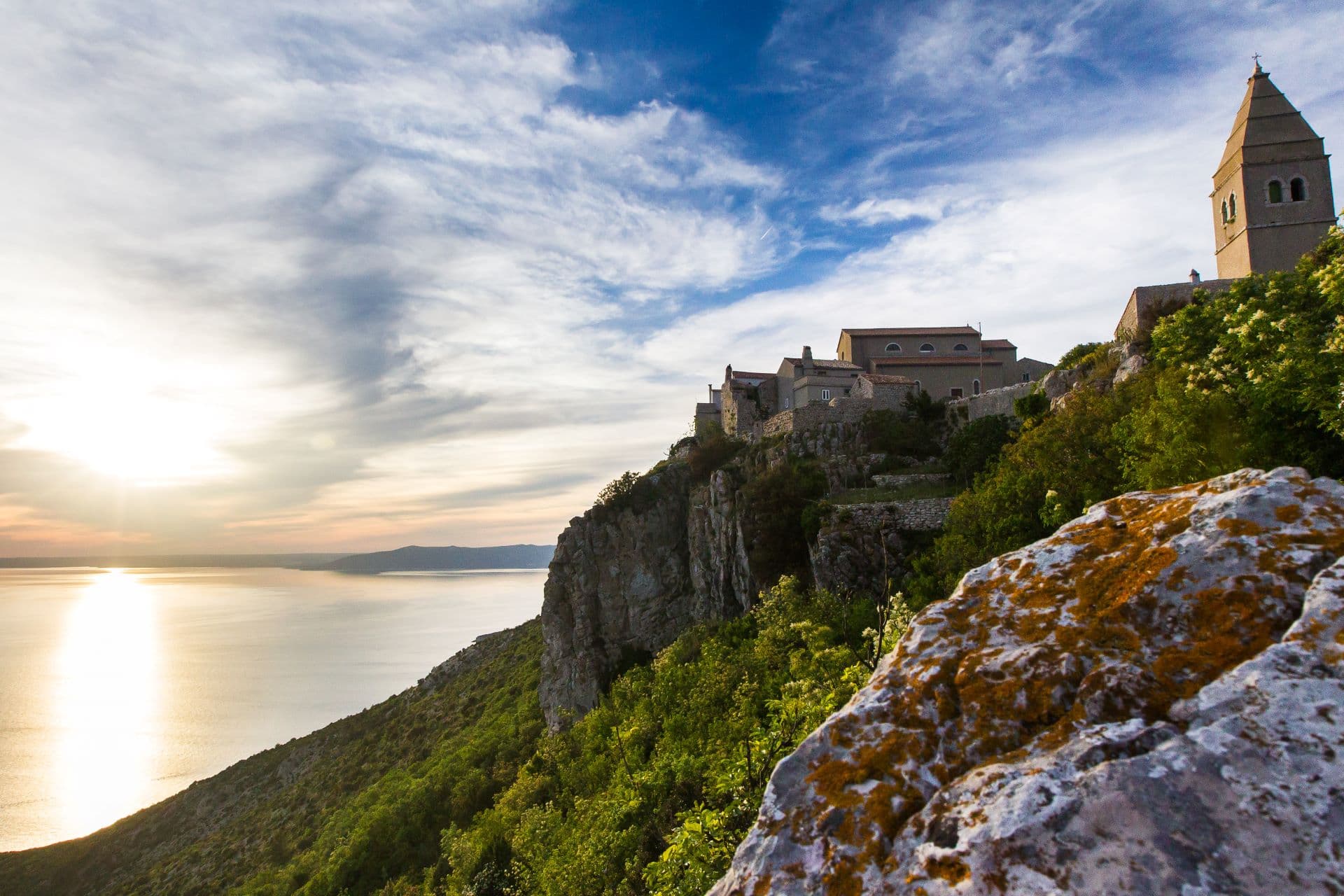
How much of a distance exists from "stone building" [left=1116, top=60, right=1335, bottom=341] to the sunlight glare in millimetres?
115128

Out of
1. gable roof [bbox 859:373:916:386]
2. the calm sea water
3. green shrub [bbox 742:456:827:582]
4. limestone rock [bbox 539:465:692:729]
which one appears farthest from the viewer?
the calm sea water

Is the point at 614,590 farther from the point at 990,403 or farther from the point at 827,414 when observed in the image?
the point at 990,403

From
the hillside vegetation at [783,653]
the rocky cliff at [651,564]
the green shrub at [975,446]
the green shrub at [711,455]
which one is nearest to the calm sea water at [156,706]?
the hillside vegetation at [783,653]

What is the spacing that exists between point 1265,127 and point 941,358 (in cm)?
2438

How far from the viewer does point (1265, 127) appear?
120 feet

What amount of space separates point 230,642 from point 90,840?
13530cm

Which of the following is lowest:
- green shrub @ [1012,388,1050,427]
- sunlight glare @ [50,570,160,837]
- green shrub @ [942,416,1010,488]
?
sunlight glare @ [50,570,160,837]

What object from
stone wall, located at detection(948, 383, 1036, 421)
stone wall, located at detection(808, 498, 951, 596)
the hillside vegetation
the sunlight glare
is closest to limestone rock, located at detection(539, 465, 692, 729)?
→ the hillside vegetation

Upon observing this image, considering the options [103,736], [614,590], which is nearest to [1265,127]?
[614,590]

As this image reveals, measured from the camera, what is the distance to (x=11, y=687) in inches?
5871

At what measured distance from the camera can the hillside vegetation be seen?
37.0 ft

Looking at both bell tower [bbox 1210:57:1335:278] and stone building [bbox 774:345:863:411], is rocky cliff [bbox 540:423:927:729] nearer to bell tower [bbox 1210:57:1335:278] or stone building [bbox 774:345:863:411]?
stone building [bbox 774:345:863:411]

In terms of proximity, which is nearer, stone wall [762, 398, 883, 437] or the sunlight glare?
stone wall [762, 398, 883, 437]

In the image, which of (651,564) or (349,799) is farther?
(349,799)
